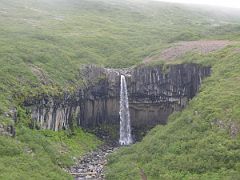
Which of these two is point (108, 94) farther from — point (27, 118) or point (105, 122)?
point (27, 118)

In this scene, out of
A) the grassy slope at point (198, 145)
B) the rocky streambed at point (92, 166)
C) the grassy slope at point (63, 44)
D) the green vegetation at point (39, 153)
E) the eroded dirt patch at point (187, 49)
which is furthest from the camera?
the eroded dirt patch at point (187, 49)

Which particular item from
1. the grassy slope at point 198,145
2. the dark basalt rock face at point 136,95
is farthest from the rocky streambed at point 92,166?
the dark basalt rock face at point 136,95

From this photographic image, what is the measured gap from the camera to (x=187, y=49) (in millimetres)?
76188

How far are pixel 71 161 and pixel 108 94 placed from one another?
18776mm

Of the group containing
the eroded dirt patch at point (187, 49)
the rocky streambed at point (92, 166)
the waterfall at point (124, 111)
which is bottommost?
the rocky streambed at point (92, 166)

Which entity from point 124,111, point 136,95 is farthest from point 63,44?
point 124,111

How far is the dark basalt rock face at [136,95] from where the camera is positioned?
223 feet

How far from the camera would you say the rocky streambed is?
52.8m

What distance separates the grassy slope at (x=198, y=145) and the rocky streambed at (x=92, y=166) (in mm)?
1271

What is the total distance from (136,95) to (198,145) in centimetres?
2417

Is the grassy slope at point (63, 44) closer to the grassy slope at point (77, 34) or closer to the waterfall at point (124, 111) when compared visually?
the grassy slope at point (77, 34)

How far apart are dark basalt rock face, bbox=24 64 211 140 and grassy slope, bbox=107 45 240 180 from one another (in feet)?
24.1

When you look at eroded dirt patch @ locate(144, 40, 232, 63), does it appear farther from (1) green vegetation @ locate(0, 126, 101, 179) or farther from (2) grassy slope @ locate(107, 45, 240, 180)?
(1) green vegetation @ locate(0, 126, 101, 179)

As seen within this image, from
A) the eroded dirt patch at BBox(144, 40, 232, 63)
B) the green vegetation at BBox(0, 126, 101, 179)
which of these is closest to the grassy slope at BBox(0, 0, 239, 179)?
the green vegetation at BBox(0, 126, 101, 179)
